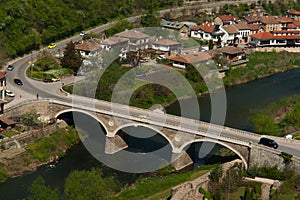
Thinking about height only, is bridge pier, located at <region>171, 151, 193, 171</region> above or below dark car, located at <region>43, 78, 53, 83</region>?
below

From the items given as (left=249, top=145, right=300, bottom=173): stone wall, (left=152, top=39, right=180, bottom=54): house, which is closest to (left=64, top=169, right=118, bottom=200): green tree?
(left=249, top=145, right=300, bottom=173): stone wall

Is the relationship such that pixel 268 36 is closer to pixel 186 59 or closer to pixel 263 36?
pixel 263 36

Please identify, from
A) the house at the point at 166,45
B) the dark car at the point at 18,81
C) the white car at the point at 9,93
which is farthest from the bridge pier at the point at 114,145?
the house at the point at 166,45

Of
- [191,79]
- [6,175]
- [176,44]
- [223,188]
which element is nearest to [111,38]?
[176,44]

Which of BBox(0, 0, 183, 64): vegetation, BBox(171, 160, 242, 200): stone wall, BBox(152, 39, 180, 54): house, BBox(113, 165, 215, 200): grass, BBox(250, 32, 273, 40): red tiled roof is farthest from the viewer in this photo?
BBox(250, 32, 273, 40): red tiled roof

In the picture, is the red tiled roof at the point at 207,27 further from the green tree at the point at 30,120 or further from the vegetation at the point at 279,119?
the green tree at the point at 30,120

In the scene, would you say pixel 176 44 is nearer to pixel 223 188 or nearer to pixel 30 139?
pixel 30 139

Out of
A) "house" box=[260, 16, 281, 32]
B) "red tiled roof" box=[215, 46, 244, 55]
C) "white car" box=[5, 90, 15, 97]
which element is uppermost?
"white car" box=[5, 90, 15, 97]

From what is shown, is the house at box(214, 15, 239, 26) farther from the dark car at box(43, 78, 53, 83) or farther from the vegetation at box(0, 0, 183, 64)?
the dark car at box(43, 78, 53, 83)
